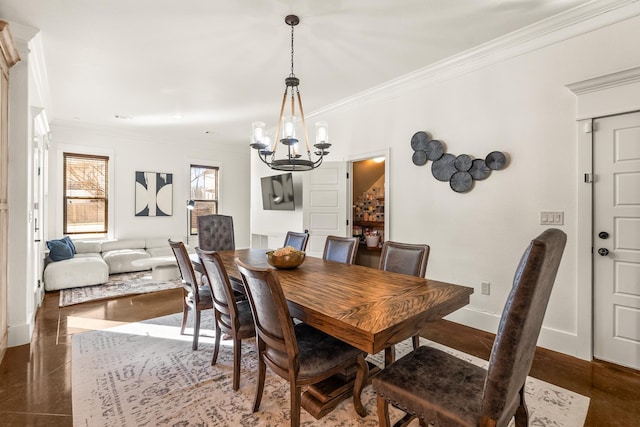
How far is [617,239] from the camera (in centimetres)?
238

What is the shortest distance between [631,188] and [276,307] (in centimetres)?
273

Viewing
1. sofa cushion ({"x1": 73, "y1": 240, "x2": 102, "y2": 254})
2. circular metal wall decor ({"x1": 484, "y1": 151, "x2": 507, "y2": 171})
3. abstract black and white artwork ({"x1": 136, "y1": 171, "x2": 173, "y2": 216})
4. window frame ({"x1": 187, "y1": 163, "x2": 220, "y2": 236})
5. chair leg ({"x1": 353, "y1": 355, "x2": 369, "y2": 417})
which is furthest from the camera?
window frame ({"x1": 187, "y1": 163, "x2": 220, "y2": 236})

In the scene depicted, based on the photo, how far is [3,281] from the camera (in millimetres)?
Result: 2547

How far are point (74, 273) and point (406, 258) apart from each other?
4.88 metres

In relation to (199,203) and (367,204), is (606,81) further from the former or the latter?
(199,203)

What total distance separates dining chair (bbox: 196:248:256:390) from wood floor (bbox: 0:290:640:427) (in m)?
0.98

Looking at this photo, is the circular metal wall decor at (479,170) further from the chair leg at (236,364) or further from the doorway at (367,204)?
the chair leg at (236,364)

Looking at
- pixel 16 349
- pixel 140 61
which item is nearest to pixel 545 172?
pixel 140 61

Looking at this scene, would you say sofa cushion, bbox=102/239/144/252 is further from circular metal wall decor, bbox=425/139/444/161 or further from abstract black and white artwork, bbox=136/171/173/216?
circular metal wall decor, bbox=425/139/444/161

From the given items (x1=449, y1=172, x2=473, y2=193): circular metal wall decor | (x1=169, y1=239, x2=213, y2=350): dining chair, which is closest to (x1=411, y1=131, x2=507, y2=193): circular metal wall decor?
(x1=449, y1=172, x2=473, y2=193): circular metal wall decor

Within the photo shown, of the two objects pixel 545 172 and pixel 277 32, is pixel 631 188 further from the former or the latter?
pixel 277 32

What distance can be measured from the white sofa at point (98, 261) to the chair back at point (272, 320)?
430 cm

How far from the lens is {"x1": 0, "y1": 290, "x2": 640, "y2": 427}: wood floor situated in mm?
1857

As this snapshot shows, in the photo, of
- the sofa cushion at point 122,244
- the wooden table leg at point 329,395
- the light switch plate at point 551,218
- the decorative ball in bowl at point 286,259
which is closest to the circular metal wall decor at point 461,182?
the light switch plate at point 551,218
